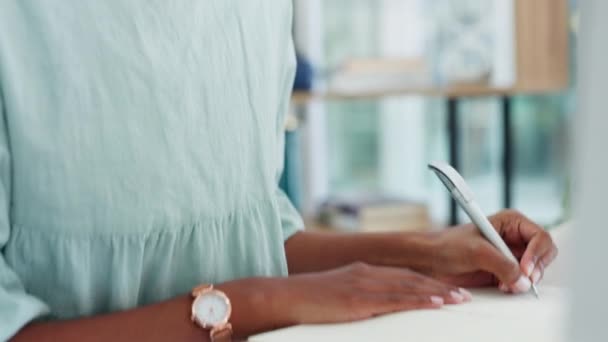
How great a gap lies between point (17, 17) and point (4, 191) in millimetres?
135

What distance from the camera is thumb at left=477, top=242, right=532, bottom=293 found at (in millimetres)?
682

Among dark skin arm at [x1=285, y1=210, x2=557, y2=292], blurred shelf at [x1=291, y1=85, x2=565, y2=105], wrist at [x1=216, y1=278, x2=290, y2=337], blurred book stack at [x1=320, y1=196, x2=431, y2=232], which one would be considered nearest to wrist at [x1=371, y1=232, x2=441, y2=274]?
dark skin arm at [x1=285, y1=210, x2=557, y2=292]

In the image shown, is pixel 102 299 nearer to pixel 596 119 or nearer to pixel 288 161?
pixel 596 119

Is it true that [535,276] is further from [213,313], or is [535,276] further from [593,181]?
[593,181]

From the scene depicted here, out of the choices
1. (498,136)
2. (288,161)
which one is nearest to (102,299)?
(288,161)

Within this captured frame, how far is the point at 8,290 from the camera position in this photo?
0.55 meters

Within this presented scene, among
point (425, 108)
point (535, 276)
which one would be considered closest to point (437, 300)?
point (535, 276)

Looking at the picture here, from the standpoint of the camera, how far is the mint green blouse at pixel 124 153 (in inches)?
22.5

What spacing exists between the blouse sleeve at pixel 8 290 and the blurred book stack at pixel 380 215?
5.27 feet

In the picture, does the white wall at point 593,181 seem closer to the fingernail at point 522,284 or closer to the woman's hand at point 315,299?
the woman's hand at point 315,299

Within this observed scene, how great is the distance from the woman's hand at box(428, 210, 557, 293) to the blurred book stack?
136 centimetres

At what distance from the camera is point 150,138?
61 cm

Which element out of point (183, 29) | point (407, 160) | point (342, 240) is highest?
point (183, 29)

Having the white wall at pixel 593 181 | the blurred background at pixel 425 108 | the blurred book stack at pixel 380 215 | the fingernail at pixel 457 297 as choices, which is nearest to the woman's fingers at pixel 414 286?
the fingernail at pixel 457 297
